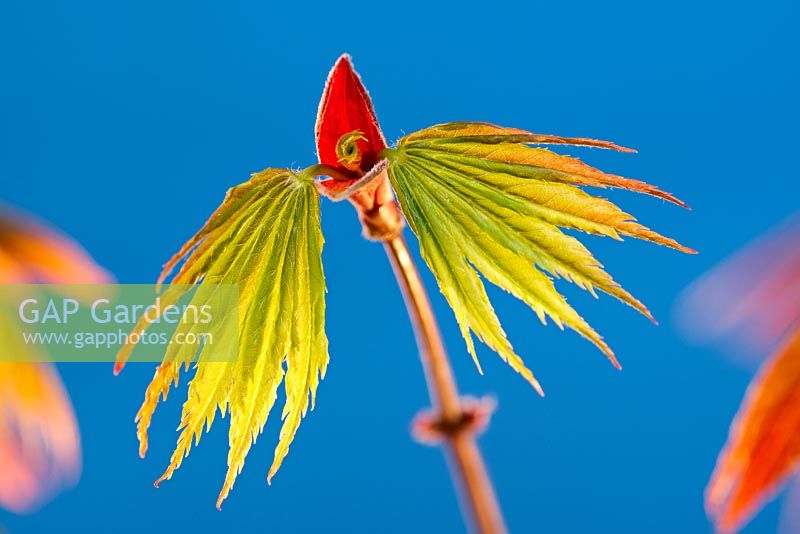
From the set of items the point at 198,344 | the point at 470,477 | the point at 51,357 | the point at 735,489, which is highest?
the point at 51,357

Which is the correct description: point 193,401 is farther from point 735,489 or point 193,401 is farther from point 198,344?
point 735,489

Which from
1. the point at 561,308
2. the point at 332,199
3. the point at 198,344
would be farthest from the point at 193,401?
the point at 561,308

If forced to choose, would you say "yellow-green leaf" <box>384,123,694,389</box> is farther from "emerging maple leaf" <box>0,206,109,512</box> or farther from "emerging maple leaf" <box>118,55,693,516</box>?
"emerging maple leaf" <box>0,206,109,512</box>

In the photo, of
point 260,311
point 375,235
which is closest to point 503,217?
point 375,235

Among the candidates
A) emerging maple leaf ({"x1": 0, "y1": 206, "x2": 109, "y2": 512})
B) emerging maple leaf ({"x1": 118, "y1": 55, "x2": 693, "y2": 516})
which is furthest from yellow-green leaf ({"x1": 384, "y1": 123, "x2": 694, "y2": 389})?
emerging maple leaf ({"x1": 0, "y1": 206, "x2": 109, "y2": 512})

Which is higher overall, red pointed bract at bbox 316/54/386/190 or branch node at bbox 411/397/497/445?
red pointed bract at bbox 316/54/386/190

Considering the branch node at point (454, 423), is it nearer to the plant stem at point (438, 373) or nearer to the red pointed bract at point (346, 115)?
the plant stem at point (438, 373)

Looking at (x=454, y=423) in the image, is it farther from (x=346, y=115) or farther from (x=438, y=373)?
(x=346, y=115)

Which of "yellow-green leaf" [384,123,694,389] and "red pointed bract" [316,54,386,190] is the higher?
"red pointed bract" [316,54,386,190]
